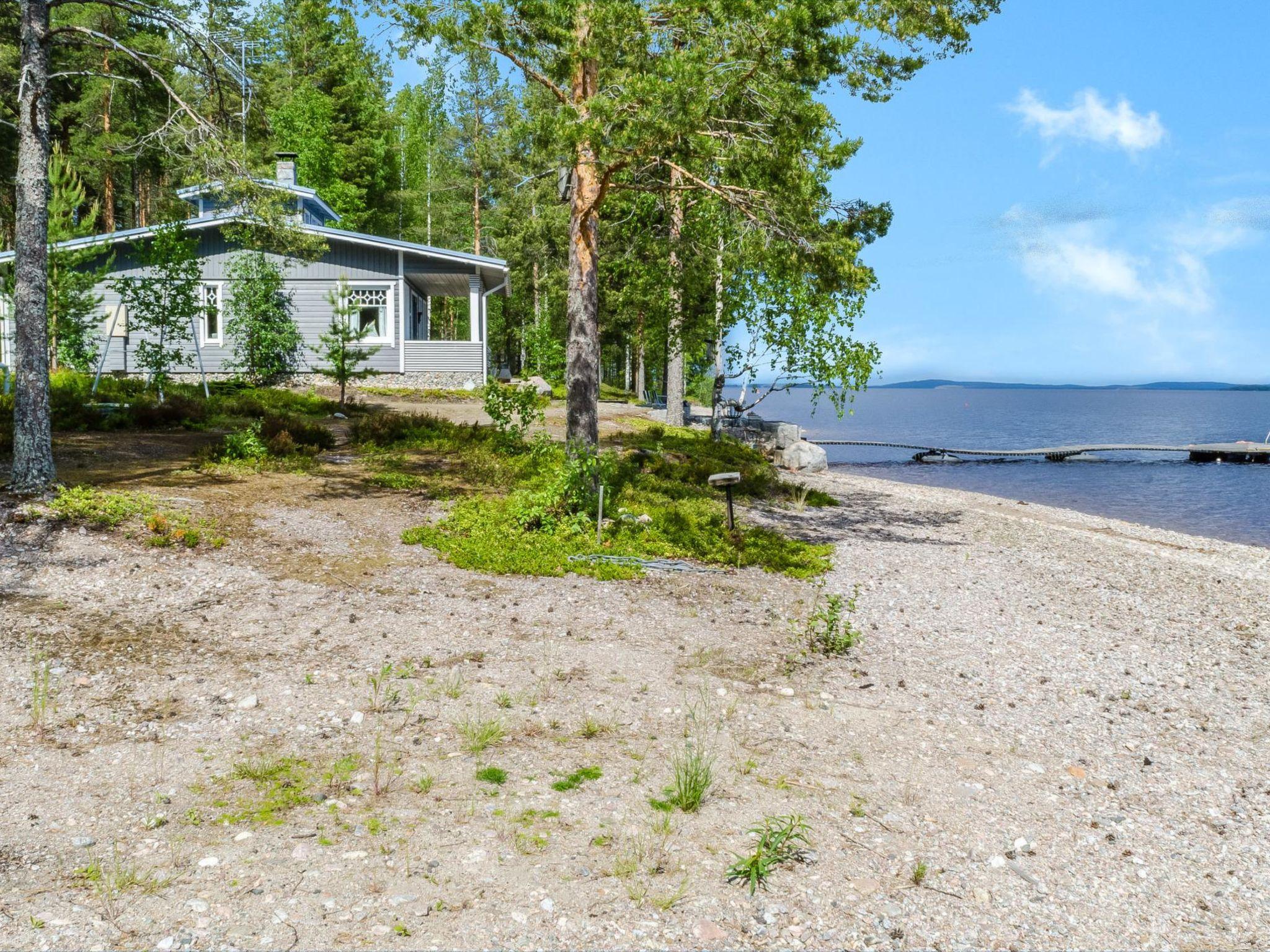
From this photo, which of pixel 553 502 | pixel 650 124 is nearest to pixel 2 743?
pixel 553 502

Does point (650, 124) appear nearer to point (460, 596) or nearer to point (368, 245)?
point (460, 596)

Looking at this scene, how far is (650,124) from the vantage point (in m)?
8.85

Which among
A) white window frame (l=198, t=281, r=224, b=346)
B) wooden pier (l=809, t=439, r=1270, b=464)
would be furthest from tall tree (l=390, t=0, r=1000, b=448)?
wooden pier (l=809, t=439, r=1270, b=464)

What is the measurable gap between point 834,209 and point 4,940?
11.0 m

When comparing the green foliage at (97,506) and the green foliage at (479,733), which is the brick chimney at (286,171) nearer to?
the green foliage at (97,506)

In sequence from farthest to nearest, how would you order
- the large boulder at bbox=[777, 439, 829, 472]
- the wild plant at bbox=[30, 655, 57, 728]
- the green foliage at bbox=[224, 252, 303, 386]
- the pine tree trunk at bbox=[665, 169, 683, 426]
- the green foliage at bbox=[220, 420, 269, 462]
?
1. the green foliage at bbox=[224, 252, 303, 386]
2. the large boulder at bbox=[777, 439, 829, 472]
3. the pine tree trunk at bbox=[665, 169, 683, 426]
4. the green foliage at bbox=[220, 420, 269, 462]
5. the wild plant at bbox=[30, 655, 57, 728]

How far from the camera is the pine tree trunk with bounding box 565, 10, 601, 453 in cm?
1113

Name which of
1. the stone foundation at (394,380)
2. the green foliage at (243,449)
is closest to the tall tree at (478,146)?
the stone foundation at (394,380)

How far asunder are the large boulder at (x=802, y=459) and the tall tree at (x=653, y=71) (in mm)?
12424

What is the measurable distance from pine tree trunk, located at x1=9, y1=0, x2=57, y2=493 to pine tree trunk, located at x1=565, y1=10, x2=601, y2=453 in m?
5.98

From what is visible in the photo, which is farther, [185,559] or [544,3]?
[544,3]

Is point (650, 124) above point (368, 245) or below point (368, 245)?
below

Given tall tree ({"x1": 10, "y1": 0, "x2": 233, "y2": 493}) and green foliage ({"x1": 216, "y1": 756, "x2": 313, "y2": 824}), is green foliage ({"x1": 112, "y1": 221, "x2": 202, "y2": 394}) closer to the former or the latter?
tall tree ({"x1": 10, "y1": 0, "x2": 233, "y2": 493})

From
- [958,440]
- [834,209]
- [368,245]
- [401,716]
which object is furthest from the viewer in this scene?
[958,440]
